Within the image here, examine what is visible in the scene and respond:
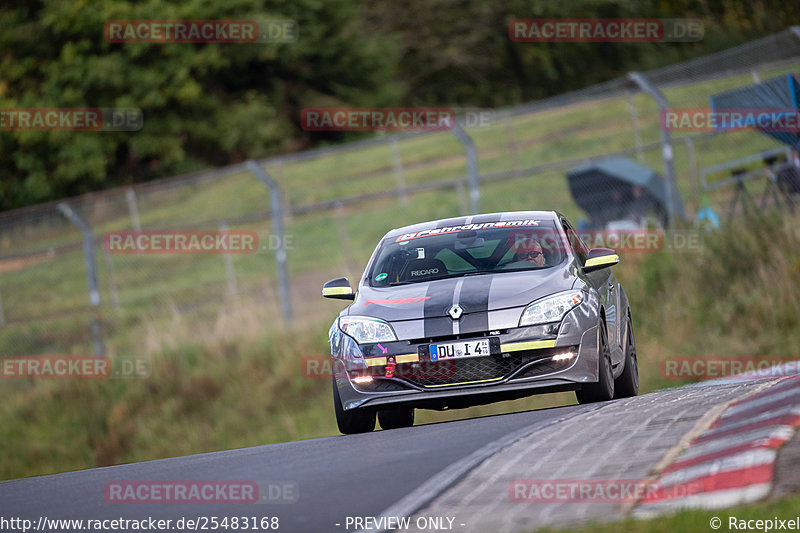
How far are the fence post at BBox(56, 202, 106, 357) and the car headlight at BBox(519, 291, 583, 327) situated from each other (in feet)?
33.3

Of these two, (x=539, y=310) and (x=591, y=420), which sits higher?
(x=539, y=310)

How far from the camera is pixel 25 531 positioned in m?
6.57

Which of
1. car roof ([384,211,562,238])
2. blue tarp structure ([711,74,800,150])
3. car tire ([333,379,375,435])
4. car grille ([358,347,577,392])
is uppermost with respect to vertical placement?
blue tarp structure ([711,74,800,150])

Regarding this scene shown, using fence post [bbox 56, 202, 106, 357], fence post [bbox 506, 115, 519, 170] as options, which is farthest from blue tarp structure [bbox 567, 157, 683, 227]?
fence post [bbox 506, 115, 519, 170]

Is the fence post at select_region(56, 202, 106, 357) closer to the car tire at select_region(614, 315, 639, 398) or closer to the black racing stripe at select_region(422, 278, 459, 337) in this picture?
the car tire at select_region(614, 315, 639, 398)

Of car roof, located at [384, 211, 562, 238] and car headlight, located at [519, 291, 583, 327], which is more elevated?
car roof, located at [384, 211, 562, 238]

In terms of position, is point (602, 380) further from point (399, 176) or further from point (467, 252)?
point (399, 176)

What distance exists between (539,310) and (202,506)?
3.06 metres

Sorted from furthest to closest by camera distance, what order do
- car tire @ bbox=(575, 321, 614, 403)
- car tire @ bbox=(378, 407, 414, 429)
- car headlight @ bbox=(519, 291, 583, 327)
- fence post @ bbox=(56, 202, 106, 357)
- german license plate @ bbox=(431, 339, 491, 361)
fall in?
fence post @ bbox=(56, 202, 106, 357) → car tire @ bbox=(378, 407, 414, 429) → car tire @ bbox=(575, 321, 614, 403) → car headlight @ bbox=(519, 291, 583, 327) → german license plate @ bbox=(431, 339, 491, 361)

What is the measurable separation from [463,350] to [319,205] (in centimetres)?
930

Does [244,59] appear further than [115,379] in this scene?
Yes

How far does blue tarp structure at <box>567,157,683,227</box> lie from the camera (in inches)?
663

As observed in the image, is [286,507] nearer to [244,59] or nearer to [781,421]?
[781,421]

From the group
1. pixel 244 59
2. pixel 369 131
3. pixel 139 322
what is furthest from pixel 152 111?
pixel 139 322
